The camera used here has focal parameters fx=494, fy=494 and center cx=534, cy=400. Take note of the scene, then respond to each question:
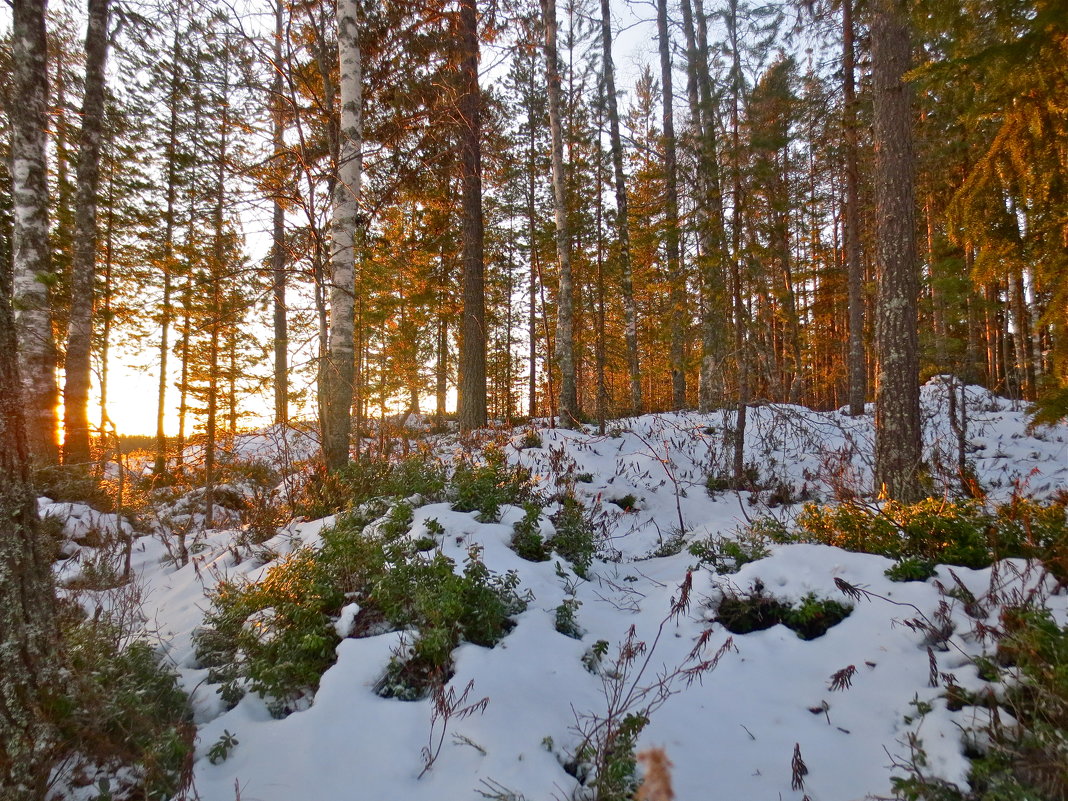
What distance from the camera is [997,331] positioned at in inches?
760

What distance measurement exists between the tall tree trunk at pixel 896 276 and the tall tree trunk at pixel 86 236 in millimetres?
12199

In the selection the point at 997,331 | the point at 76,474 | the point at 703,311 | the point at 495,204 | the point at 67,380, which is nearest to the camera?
the point at 76,474

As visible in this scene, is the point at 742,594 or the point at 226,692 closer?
the point at 226,692

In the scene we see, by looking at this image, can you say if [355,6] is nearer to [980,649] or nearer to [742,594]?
[742,594]

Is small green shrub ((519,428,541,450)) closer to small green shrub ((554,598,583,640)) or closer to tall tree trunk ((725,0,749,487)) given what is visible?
tall tree trunk ((725,0,749,487))

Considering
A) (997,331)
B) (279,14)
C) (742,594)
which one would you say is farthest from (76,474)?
(997,331)

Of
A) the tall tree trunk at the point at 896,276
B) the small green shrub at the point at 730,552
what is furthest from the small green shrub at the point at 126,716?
the tall tree trunk at the point at 896,276

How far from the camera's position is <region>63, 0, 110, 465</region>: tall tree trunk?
8594 mm

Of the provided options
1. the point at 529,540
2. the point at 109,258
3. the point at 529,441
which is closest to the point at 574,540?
the point at 529,540

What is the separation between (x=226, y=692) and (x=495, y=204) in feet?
55.2

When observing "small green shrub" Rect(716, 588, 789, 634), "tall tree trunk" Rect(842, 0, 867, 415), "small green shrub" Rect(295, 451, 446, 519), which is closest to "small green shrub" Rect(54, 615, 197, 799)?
"small green shrub" Rect(295, 451, 446, 519)

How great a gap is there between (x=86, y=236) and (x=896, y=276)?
41.9 feet

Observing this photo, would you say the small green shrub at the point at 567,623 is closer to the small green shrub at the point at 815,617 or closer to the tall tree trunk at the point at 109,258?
the small green shrub at the point at 815,617

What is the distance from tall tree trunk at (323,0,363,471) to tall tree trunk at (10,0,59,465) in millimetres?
4108
